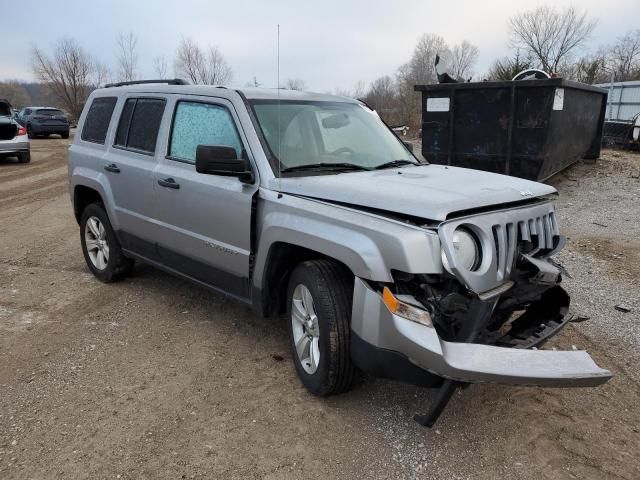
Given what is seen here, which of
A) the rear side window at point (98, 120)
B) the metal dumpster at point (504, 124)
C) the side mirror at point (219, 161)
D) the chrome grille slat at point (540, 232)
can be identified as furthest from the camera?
the metal dumpster at point (504, 124)

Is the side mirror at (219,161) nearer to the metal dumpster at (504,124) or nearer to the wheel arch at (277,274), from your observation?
the wheel arch at (277,274)

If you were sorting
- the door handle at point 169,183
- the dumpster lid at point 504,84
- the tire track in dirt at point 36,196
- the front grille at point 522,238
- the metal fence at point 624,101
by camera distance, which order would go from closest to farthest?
1. the front grille at point 522,238
2. the door handle at point 169,183
3. the dumpster lid at point 504,84
4. the tire track in dirt at point 36,196
5. the metal fence at point 624,101

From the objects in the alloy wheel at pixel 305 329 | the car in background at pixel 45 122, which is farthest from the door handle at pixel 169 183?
the car in background at pixel 45 122

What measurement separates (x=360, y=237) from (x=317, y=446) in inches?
46.2

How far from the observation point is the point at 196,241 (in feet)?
13.7

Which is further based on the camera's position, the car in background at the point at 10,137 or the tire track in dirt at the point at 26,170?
the car in background at the point at 10,137

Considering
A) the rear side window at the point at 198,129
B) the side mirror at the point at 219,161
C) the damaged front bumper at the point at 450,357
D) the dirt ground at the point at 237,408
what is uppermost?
the rear side window at the point at 198,129

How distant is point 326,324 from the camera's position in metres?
3.09

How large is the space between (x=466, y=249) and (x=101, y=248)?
13.7 feet

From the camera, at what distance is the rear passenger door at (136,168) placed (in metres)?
4.63

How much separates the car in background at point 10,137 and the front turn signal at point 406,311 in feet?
54.1

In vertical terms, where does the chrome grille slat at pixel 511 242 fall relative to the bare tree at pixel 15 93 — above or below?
below

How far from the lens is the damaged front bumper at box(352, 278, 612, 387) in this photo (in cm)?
247

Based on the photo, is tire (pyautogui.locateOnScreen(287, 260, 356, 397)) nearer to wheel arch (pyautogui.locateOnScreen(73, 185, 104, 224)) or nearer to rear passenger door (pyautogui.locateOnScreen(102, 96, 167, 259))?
rear passenger door (pyautogui.locateOnScreen(102, 96, 167, 259))
